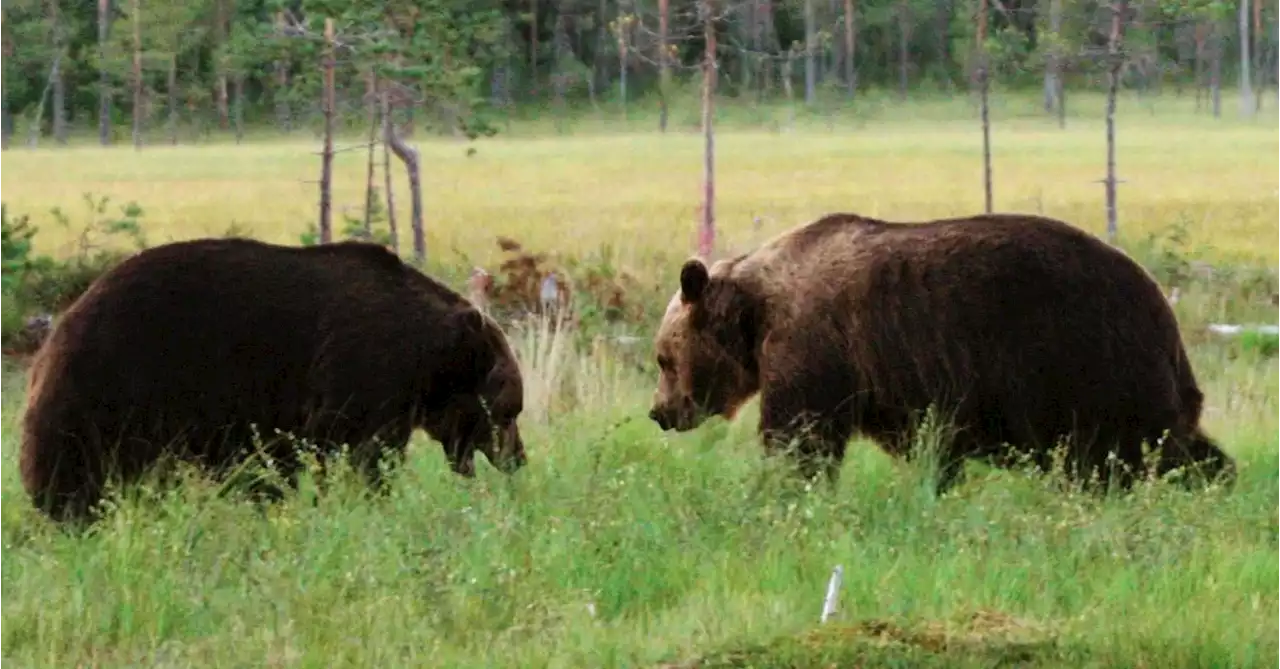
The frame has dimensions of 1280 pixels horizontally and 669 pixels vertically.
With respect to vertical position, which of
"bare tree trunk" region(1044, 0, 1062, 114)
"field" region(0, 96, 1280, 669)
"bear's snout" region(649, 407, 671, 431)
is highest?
"bare tree trunk" region(1044, 0, 1062, 114)

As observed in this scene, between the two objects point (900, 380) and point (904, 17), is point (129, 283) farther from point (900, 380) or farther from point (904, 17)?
point (904, 17)

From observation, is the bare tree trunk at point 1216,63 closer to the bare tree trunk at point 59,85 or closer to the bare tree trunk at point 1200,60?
the bare tree trunk at point 1200,60

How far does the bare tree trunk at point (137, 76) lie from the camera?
133 feet

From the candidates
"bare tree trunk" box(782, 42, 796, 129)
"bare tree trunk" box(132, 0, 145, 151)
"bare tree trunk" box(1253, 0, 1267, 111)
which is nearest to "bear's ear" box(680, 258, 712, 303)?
"bare tree trunk" box(132, 0, 145, 151)

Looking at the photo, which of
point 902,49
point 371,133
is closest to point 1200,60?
point 902,49

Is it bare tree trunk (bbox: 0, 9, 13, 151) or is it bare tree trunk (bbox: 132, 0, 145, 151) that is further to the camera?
bare tree trunk (bbox: 0, 9, 13, 151)

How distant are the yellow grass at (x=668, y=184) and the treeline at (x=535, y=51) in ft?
6.14

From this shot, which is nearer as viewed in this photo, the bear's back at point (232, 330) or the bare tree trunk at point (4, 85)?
the bear's back at point (232, 330)

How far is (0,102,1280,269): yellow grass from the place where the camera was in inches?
829

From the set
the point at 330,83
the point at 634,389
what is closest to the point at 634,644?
the point at 634,389

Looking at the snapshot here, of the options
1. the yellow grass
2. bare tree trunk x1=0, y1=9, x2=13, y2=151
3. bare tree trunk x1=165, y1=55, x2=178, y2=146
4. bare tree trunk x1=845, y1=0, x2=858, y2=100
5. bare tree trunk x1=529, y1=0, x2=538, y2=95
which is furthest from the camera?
bare tree trunk x1=529, y1=0, x2=538, y2=95

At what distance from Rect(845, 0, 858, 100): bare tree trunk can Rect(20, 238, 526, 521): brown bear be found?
166ft

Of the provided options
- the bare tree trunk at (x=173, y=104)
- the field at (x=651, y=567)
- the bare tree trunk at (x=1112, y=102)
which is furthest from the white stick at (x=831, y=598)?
the bare tree trunk at (x=173, y=104)

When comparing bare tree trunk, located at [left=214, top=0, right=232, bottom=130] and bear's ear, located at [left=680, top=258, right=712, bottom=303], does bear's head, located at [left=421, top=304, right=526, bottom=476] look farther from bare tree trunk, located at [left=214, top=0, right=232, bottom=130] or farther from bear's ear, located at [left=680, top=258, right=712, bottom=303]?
bare tree trunk, located at [left=214, top=0, right=232, bottom=130]
